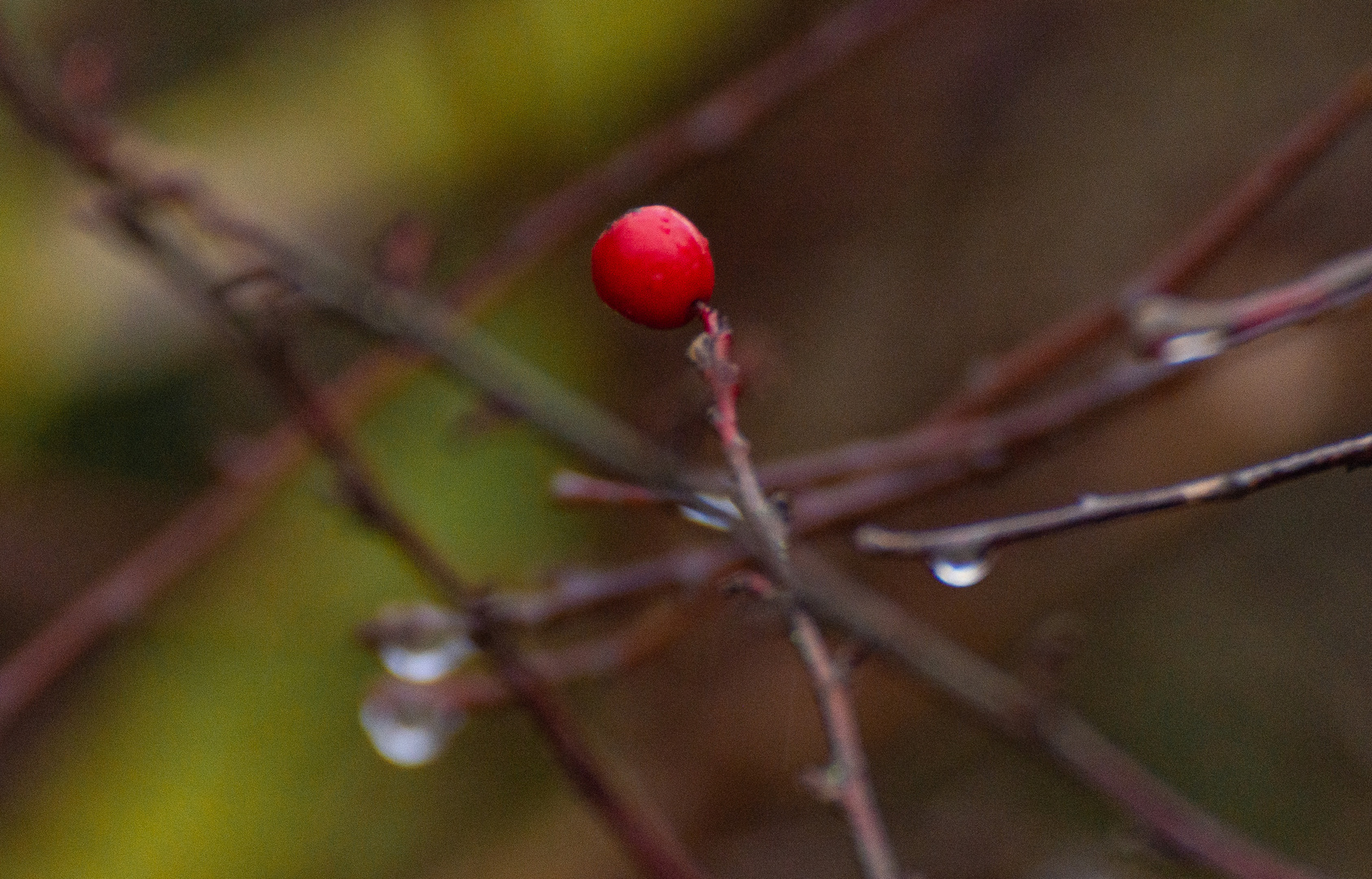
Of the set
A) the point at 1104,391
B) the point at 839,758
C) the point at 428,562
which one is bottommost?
the point at 839,758

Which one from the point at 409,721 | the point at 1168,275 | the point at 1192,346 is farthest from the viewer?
the point at 409,721

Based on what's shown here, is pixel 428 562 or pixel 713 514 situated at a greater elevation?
pixel 428 562

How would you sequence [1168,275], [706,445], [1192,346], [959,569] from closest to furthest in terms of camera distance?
1. [959,569]
2. [1192,346]
3. [1168,275]
4. [706,445]

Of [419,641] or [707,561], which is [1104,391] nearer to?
[707,561]

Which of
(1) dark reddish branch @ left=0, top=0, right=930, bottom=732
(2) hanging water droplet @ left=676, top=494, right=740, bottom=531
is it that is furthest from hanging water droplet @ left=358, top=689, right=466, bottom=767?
(2) hanging water droplet @ left=676, top=494, right=740, bottom=531

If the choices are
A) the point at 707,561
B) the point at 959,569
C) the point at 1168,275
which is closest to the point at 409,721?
the point at 707,561

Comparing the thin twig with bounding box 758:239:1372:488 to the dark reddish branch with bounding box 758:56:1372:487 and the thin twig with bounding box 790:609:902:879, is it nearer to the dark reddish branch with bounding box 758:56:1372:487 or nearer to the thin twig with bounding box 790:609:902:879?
the dark reddish branch with bounding box 758:56:1372:487
